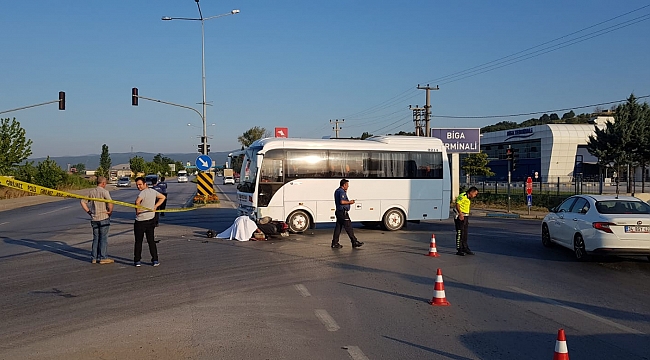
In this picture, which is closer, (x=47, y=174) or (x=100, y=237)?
(x=100, y=237)

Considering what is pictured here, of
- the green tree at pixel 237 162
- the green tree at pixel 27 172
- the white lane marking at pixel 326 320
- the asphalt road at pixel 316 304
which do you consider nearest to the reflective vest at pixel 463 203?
the asphalt road at pixel 316 304

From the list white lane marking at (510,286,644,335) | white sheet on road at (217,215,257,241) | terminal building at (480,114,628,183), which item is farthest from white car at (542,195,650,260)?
terminal building at (480,114,628,183)

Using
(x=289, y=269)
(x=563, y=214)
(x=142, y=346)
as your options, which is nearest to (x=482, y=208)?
(x=563, y=214)

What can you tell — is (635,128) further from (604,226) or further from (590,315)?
(590,315)

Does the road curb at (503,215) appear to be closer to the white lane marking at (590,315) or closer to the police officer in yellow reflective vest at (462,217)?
the police officer in yellow reflective vest at (462,217)

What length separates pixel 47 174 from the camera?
55625 mm

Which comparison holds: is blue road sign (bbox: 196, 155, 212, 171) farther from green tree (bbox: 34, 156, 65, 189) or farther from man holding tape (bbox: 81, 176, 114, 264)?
green tree (bbox: 34, 156, 65, 189)

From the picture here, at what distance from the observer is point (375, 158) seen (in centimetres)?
2020

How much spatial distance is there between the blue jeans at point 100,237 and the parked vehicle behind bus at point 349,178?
248 inches

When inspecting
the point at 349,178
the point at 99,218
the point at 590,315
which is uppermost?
the point at 349,178

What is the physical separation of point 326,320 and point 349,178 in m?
12.1

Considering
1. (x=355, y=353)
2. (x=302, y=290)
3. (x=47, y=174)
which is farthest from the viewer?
(x=47, y=174)

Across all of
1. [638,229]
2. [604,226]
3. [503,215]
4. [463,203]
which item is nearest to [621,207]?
[638,229]

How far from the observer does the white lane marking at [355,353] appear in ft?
20.4
